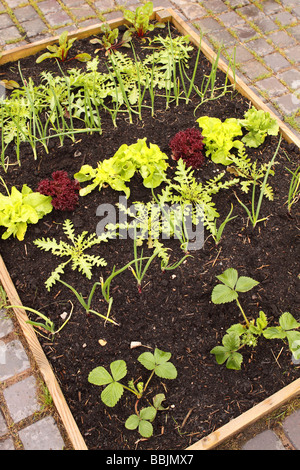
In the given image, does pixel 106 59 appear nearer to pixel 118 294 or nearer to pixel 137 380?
pixel 118 294

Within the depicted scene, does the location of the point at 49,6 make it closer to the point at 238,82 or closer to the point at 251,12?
the point at 251,12

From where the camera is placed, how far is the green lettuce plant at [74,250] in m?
2.56

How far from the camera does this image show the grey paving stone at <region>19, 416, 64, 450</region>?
7.36 ft

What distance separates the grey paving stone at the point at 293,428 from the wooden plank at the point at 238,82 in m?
1.83

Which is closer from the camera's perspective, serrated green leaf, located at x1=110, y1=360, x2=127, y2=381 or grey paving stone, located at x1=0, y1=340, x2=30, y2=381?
serrated green leaf, located at x1=110, y1=360, x2=127, y2=381

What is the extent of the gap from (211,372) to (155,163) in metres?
1.33

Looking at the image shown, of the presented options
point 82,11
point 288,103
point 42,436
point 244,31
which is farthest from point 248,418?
point 82,11

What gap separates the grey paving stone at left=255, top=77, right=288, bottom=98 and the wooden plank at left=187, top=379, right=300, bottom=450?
8.35 feet

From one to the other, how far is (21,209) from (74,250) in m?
0.41

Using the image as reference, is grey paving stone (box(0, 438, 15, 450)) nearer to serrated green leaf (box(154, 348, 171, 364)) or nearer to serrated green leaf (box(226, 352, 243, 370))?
serrated green leaf (box(154, 348, 171, 364))

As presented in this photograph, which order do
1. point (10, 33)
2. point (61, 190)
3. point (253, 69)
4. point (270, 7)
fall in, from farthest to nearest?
point (270, 7)
point (10, 33)
point (253, 69)
point (61, 190)

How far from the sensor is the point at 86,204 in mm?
2883

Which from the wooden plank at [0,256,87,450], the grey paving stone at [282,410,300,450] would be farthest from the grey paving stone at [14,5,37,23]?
the grey paving stone at [282,410,300,450]

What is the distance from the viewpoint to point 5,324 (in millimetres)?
2607
